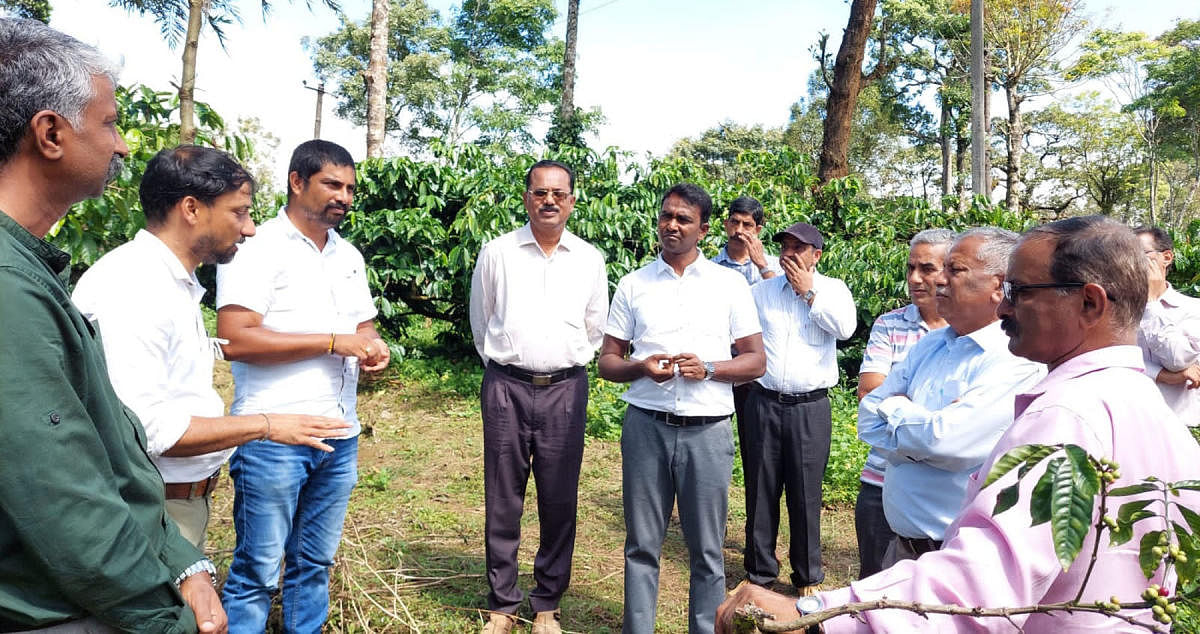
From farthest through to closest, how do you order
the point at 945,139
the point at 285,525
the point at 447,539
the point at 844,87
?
the point at 945,139 → the point at 844,87 → the point at 447,539 → the point at 285,525

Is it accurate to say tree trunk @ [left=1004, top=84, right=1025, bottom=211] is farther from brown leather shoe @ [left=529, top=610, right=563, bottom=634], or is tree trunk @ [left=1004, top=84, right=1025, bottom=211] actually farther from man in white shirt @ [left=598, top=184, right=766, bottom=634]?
brown leather shoe @ [left=529, top=610, right=563, bottom=634]

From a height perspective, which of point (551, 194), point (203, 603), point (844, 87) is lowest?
point (203, 603)

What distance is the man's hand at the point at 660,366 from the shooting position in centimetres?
347

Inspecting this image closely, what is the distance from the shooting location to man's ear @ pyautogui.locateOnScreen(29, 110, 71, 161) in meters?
1.43

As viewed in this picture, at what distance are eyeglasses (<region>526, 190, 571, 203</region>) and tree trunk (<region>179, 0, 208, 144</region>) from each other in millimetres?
2700

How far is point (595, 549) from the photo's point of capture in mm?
5000

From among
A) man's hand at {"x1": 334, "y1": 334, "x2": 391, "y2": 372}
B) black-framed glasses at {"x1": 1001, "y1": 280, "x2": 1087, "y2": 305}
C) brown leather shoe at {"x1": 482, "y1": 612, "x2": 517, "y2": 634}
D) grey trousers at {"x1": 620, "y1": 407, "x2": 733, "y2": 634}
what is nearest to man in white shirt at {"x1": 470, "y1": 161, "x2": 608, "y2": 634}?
brown leather shoe at {"x1": 482, "y1": 612, "x2": 517, "y2": 634}

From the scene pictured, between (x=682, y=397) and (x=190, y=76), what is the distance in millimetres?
4134

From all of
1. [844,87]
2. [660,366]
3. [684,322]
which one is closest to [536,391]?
[660,366]

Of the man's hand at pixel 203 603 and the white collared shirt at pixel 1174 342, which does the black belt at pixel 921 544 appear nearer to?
the man's hand at pixel 203 603

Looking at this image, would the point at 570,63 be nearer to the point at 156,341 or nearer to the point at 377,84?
the point at 377,84

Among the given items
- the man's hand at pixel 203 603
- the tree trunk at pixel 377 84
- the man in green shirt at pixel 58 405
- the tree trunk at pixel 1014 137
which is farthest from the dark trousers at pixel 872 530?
the tree trunk at pixel 1014 137

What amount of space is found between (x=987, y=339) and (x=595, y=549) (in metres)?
3.06

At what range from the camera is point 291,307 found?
3053 mm
